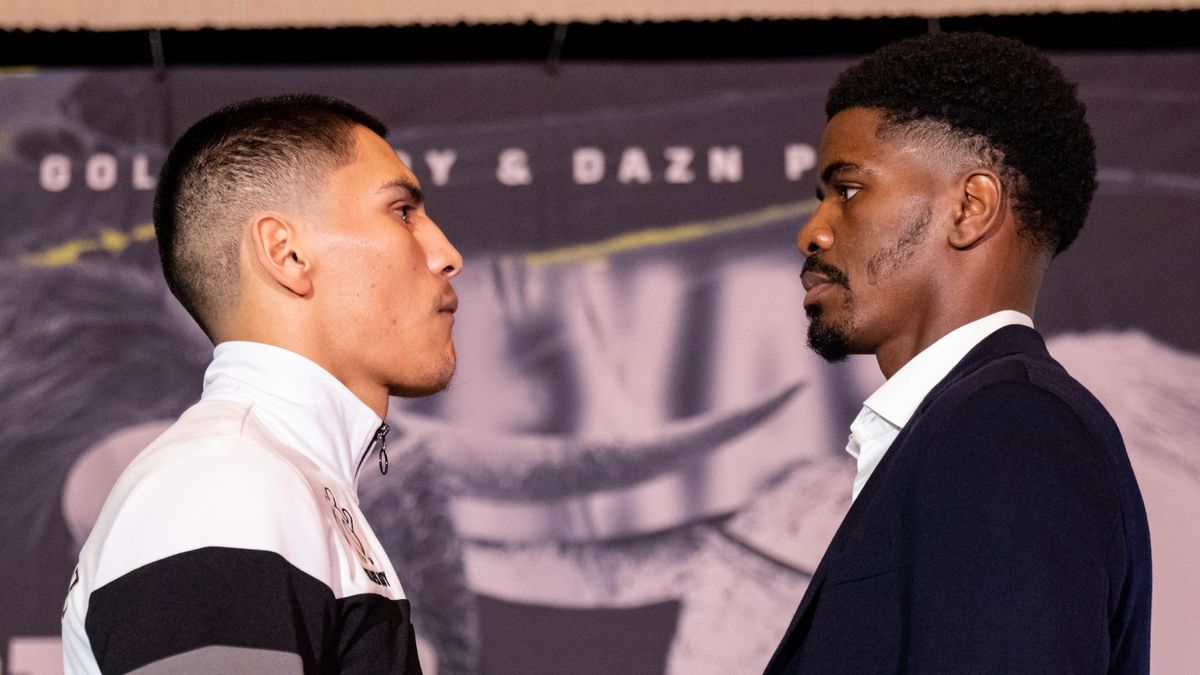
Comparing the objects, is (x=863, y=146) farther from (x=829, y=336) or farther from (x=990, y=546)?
(x=990, y=546)

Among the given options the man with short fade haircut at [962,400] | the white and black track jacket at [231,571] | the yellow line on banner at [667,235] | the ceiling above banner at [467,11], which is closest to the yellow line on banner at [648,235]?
the yellow line on banner at [667,235]

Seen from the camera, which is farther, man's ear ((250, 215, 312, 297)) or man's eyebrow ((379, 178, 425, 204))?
man's eyebrow ((379, 178, 425, 204))

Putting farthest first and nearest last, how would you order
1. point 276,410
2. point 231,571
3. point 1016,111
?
point 1016,111 → point 276,410 → point 231,571

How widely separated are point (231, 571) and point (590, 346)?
182 centimetres

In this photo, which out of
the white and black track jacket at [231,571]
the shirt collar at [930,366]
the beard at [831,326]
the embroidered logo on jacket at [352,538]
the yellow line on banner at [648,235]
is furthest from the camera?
the yellow line on banner at [648,235]

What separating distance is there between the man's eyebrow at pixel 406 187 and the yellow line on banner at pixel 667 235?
1.37m

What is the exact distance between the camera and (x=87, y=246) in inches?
111

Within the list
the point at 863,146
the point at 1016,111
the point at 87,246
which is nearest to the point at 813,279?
the point at 863,146

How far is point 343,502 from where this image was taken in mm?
1323

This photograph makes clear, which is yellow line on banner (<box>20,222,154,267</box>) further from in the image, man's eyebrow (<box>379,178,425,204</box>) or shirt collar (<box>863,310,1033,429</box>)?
shirt collar (<box>863,310,1033,429</box>)

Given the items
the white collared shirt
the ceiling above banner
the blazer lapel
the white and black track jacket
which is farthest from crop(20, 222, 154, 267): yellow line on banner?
the blazer lapel

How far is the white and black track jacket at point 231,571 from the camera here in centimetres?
105

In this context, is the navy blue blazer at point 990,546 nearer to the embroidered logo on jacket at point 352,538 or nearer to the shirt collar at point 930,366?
the shirt collar at point 930,366

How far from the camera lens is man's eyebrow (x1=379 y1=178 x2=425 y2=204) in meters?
1.48
